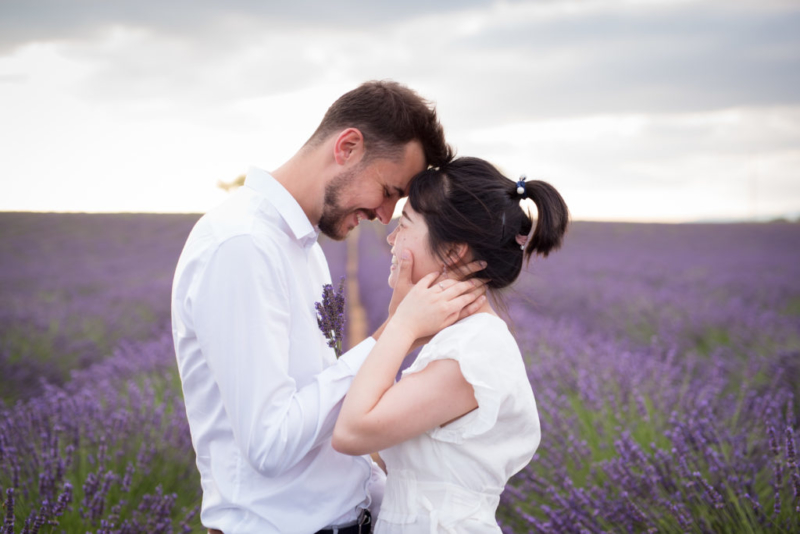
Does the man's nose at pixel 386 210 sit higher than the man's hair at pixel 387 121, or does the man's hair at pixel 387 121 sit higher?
the man's hair at pixel 387 121

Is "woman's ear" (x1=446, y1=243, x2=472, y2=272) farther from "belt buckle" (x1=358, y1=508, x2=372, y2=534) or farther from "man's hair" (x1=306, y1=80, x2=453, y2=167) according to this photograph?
"belt buckle" (x1=358, y1=508, x2=372, y2=534)

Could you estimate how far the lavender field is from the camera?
211 cm

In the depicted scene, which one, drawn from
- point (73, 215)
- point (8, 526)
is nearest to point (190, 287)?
point (8, 526)

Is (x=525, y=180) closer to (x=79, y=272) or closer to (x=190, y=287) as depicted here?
(x=190, y=287)

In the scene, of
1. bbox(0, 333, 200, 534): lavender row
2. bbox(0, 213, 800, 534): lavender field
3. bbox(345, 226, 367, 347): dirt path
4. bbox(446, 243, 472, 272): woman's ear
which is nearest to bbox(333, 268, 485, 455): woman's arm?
bbox(446, 243, 472, 272): woman's ear

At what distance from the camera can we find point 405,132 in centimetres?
169

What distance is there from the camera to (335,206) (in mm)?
1673

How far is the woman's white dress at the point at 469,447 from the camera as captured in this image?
1346 millimetres

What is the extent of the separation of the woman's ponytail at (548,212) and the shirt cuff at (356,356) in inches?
23.8

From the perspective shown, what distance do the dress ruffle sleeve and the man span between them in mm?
195

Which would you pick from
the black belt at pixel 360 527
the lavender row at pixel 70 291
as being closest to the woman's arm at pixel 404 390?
the black belt at pixel 360 527

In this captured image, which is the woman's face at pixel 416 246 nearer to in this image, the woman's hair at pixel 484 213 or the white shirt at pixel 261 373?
the woman's hair at pixel 484 213

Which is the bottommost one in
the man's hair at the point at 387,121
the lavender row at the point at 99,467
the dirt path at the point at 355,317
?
the dirt path at the point at 355,317

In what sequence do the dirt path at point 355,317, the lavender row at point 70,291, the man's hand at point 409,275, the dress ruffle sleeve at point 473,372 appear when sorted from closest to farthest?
→ the dress ruffle sleeve at point 473,372 < the man's hand at point 409,275 < the lavender row at point 70,291 < the dirt path at point 355,317
